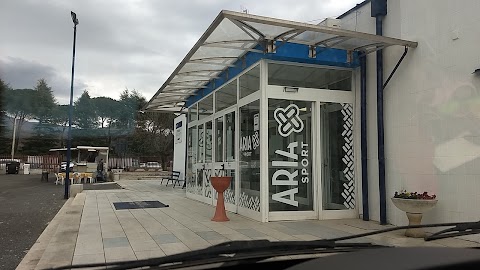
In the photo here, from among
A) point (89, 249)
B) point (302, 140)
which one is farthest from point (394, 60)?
point (89, 249)

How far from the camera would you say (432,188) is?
5.82 metres

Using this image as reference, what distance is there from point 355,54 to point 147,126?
1304 inches

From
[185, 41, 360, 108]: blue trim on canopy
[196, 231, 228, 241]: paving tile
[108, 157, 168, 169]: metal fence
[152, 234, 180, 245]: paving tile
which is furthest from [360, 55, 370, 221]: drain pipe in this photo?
[108, 157, 168, 169]: metal fence

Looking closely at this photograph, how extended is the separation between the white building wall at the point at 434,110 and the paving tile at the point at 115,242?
4314 millimetres

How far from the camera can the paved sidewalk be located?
4.55 meters

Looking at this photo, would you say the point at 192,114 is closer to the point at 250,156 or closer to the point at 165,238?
the point at 250,156

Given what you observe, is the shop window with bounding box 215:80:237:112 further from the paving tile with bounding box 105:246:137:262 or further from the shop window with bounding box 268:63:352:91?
the paving tile with bounding box 105:246:137:262

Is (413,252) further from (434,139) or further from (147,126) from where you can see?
(147,126)

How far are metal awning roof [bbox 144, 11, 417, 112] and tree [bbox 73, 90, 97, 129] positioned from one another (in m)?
38.6

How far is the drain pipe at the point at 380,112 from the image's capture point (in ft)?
21.7

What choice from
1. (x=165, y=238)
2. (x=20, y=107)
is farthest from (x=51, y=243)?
(x=20, y=107)

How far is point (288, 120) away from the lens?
7066 millimetres

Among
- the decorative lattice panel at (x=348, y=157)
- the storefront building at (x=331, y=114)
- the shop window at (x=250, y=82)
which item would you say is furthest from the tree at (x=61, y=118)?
the decorative lattice panel at (x=348, y=157)

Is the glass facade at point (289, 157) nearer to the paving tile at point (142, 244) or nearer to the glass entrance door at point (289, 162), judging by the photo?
the glass entrance door at point (289, 162)
